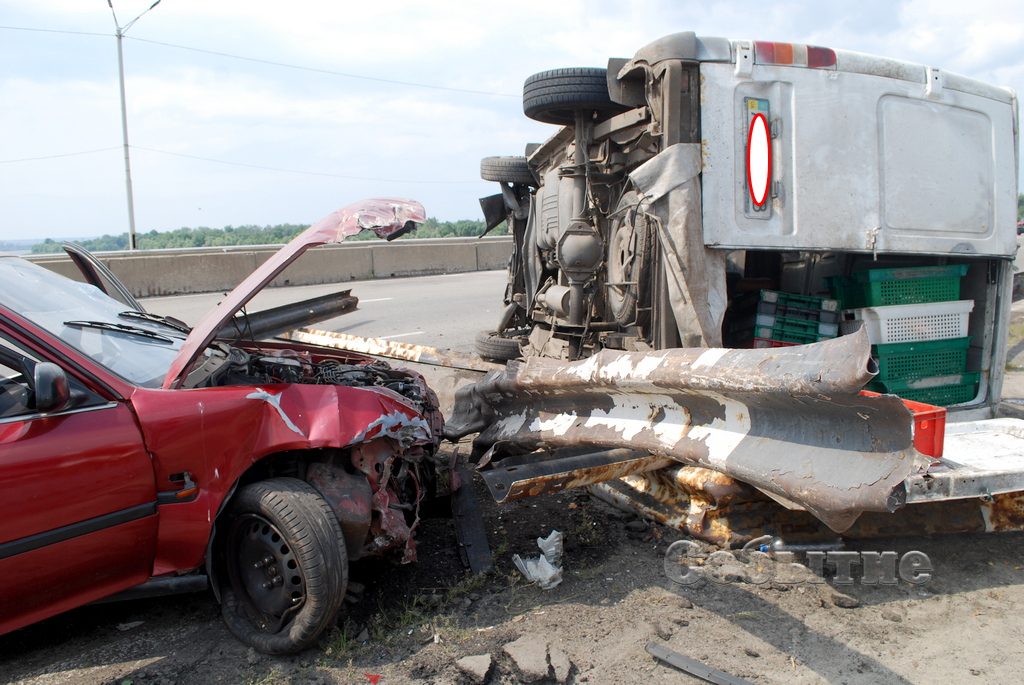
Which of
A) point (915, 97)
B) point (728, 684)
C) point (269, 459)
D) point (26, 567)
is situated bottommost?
point (728, 684)

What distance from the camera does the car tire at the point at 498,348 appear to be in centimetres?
748

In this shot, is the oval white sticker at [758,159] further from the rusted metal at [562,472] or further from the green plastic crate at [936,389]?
the rusted metal at [562,472]

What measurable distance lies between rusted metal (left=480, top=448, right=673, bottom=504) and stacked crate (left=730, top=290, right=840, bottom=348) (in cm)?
157

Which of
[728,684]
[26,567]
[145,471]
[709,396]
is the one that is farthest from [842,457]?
[26,567]

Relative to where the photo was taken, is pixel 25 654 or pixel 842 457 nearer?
pixel 842 457

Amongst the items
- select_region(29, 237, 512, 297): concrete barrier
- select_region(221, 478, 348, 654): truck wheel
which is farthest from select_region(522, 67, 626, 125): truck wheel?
select_region(29, 237, 512, 297): concrete barrier

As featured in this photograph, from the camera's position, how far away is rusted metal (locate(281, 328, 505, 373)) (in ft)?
19.9

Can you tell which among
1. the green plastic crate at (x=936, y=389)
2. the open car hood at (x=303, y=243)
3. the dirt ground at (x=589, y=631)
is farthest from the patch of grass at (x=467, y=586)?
the green plastic crate at (x=936, y=389)

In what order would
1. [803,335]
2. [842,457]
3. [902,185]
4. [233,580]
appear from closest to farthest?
[842,457]
[233,580]
[902,185]
[803,335]

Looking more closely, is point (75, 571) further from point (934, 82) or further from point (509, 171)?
point (509, 171)

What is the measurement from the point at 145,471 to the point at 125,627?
0.77m

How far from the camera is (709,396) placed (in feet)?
9.89

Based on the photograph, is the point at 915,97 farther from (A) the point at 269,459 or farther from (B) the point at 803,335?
(A) the point at 269,459

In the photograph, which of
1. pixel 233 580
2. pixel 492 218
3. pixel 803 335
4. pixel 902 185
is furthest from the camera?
pixel 492 218
